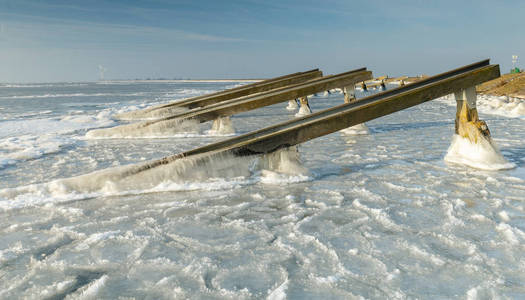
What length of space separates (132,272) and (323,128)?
110 inches

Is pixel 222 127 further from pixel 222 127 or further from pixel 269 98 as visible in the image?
pixel 269 98

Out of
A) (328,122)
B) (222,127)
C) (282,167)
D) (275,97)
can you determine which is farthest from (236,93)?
(328,122)

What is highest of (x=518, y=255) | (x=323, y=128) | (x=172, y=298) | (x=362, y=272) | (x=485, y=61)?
(x=485, y=61)

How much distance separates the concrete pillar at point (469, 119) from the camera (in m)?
5.00

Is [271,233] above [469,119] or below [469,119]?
below

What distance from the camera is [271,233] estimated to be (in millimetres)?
3123

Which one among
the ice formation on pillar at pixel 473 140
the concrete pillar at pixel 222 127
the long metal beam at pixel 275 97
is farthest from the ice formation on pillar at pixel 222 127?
the ice formation on pillar at pixel 473 140

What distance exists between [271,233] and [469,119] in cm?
355

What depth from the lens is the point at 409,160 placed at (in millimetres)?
5746

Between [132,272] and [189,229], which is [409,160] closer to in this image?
[189,229]

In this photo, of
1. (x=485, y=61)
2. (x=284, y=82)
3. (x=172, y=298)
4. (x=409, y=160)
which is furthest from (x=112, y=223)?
(x=284, y=82)

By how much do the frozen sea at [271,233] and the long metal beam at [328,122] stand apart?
0.70 feet

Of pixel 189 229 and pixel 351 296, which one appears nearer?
pixel 351 296

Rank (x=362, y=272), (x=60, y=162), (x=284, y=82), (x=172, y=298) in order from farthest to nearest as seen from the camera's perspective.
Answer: (x=284, y=82) < (x=60, y=162) < (x=362, y=272) < (x=172, y=298)
